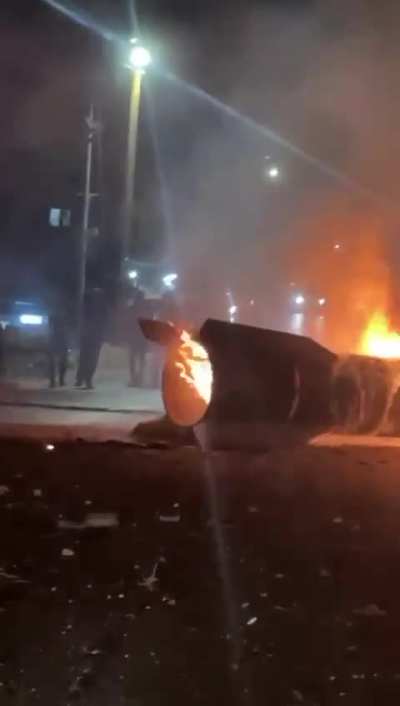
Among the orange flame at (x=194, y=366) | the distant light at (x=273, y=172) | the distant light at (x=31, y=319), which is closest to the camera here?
the orange flame at (x=194, y=366)

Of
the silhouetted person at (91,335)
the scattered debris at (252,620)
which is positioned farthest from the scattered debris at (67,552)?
the silhouetted person at (91,335)

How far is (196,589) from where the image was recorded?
19.6 feet

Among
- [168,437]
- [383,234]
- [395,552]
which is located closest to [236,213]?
[383,234]

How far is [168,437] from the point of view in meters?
13.6

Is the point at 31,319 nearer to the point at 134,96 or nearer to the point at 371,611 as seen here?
the point at 134,96

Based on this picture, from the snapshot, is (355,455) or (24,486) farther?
(355,455)

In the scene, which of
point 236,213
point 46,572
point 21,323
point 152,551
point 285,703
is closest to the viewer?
point 285,703

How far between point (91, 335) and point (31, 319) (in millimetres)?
12429

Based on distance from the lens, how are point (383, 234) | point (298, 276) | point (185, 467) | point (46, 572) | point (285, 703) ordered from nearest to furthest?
point (285, 703) < point (46, 572) < point (185, 467) < point (383, 234) < point (298, 276)

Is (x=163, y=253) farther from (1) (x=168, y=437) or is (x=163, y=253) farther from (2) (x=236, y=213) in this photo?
(1) (x=168, y=437)

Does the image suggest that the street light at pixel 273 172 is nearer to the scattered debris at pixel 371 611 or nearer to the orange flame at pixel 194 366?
the orange flame at pixel 194 366

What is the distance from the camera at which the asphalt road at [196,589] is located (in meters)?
4.62

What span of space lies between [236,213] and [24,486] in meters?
29.1

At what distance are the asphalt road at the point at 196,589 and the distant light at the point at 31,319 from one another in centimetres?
2015
